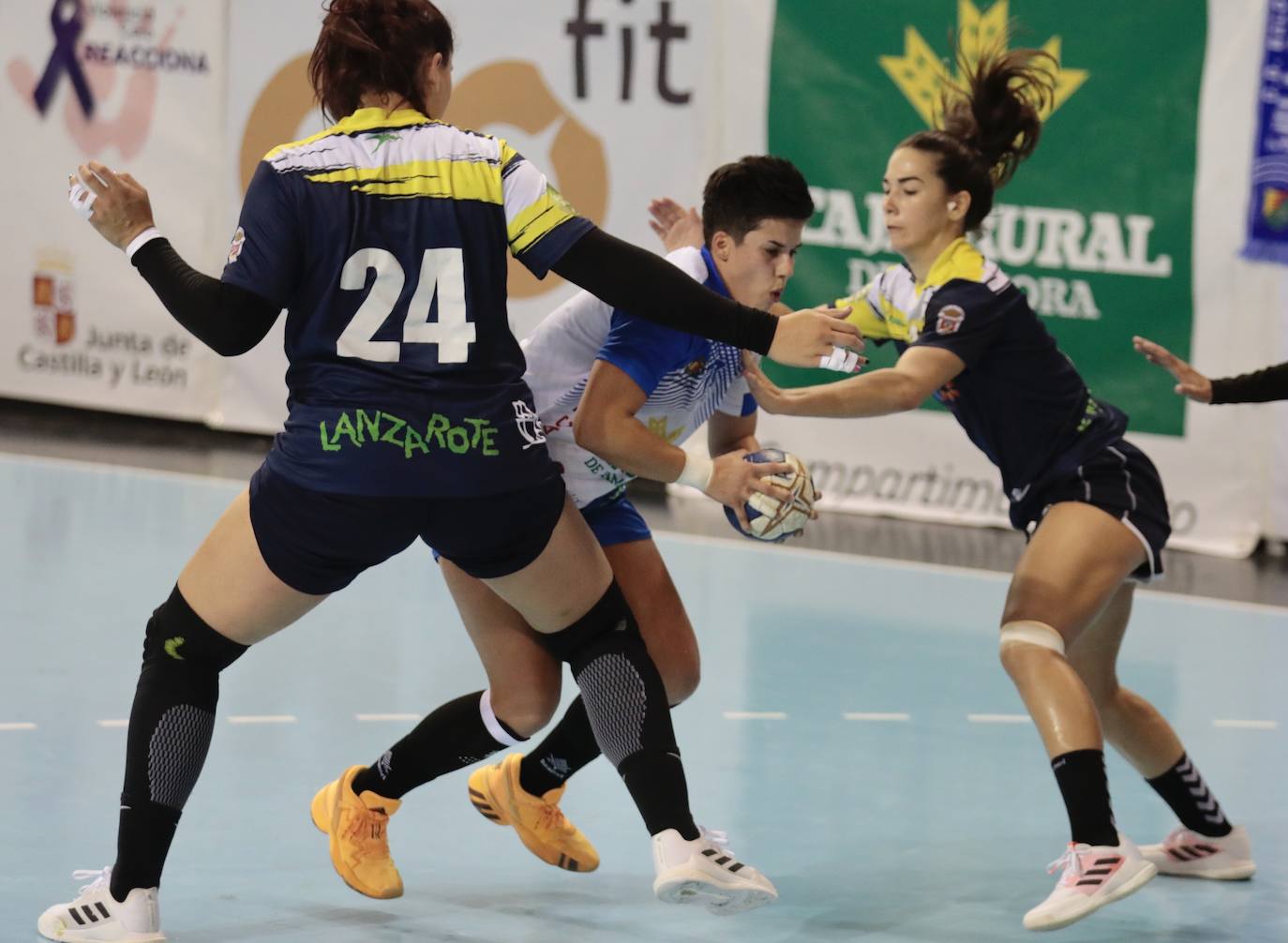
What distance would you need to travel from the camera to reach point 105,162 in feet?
36.1

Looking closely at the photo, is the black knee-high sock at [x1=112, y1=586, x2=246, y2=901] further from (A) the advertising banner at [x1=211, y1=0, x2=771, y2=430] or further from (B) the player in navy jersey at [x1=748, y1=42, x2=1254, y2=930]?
(A) the advertising banner at [x1=211, y1=0, x2=771, y2=430]

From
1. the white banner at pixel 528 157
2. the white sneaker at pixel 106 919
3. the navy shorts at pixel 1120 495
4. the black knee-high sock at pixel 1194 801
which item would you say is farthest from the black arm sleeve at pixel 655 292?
the white banner at pixel 528 157

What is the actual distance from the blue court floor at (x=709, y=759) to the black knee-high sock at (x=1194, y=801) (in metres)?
0.14

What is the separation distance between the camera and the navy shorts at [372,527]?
338cm

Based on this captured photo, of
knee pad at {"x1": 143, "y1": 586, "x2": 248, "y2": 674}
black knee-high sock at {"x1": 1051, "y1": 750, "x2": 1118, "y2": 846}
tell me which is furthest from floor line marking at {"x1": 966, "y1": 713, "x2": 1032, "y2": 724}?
knee pad at {"x1": 143, "y1": 586, "x2": 248, "y2": 674}

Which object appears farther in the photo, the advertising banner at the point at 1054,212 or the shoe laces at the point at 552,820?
the advertising banner at the point at 1054,212

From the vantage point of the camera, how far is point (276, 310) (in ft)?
11.0

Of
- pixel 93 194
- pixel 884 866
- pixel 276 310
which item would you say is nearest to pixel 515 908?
pixel 884 866

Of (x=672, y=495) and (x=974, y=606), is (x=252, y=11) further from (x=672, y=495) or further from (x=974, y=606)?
(x=974, y=606)

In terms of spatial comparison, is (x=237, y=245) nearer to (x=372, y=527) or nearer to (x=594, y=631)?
(x=372, y=527)

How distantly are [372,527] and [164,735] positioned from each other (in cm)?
56

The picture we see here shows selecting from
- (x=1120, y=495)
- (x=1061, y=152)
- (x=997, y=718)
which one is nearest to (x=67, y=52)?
(x=1061, y=152)

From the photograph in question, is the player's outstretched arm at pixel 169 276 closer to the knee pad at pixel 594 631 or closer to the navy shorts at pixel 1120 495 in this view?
the knee pad at pixel 594 631

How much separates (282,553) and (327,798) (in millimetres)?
1013
